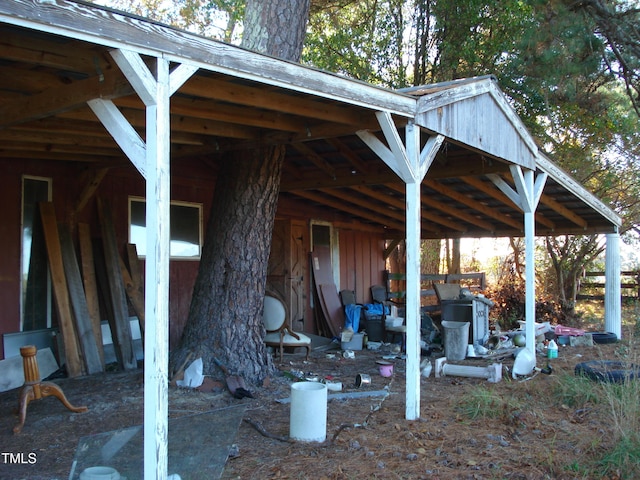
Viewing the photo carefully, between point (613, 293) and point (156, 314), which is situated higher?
point (156, 314)

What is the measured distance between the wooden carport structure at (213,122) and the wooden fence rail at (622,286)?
5.38m

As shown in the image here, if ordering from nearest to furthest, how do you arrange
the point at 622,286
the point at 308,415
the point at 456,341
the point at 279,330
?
the point at 308,415 < the point at 279,330 < the point at 456,341 < the point at 622,286

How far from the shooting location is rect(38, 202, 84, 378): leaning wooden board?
5.93 m

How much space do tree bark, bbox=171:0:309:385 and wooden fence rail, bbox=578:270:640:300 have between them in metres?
11.0

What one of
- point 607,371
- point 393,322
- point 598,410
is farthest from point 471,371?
point 393,322

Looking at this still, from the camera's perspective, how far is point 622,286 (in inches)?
558

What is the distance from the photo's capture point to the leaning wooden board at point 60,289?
5.93 m

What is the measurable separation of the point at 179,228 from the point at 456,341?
13.9ft

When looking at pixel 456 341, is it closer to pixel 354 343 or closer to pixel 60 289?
pixel 354 343

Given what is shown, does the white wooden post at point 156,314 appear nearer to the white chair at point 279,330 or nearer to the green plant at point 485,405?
the green plant at point 485,405

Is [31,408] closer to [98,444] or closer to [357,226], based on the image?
[98,444]

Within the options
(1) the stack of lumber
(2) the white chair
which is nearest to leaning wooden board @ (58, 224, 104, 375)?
(1) the stack of lumber

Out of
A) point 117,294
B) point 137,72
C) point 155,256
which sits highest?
point 137,72

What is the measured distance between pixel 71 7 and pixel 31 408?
3637mm
